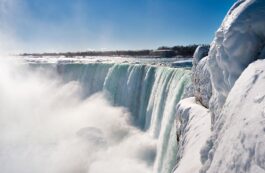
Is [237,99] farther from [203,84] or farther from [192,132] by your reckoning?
[203,84]

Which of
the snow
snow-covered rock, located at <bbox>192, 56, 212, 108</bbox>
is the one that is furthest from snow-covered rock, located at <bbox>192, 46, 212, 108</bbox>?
the snow

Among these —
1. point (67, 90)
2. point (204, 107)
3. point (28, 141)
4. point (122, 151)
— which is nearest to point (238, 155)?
point (204, 107)

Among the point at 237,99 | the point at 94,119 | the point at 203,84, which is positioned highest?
the point at 94,119

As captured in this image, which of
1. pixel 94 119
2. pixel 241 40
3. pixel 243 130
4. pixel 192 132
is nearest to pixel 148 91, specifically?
pixel 94 119

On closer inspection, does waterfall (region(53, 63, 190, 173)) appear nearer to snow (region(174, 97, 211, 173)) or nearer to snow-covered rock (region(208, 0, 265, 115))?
snow (region(174, 97, 211, 173))

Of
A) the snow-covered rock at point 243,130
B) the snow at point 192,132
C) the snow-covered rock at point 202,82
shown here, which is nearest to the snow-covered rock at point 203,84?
the snow-covered rock at point 202,82
